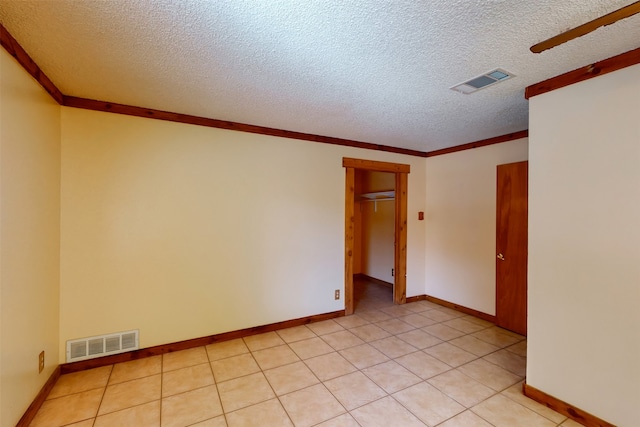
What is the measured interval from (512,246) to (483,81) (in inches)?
88.1

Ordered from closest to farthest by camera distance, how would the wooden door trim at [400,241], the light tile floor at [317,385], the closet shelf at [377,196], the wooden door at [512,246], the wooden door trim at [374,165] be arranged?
1. the light tile floor at [317,385]
2. the wooden door at [512,246]
3. the wooden door trim at [374,165]
4. the wooden door trim at [400,241]
5. the closet shelf at [377,196]

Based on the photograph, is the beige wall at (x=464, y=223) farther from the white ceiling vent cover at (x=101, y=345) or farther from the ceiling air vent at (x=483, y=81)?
the white ceiling vent cover at (x=101, y=345)

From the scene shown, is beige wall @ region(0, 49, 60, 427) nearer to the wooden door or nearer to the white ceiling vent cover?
the white ceiling vent cover

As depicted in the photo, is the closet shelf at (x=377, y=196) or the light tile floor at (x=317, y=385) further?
the closet shelf at (x=377, y=196)

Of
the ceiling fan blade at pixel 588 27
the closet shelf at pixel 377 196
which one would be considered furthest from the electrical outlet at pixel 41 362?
the closet shelf at pixel 377 196

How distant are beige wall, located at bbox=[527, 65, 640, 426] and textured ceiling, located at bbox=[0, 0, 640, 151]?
316 millimetres

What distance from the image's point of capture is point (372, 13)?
145 centimetres

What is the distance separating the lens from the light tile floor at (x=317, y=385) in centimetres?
198

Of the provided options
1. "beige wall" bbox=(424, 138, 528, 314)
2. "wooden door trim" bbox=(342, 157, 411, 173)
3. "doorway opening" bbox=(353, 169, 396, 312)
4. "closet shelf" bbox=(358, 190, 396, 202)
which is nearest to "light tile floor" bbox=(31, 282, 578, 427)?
"beige wall" bbox=(424, 138, 528, 314)

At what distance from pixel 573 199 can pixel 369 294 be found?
3460mm

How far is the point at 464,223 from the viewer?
4.15m

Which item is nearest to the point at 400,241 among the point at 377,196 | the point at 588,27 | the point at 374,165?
the point at 374,165

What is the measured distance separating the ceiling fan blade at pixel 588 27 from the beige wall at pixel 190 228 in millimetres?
2450

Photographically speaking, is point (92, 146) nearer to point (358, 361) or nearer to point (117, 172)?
point (117, 172)
